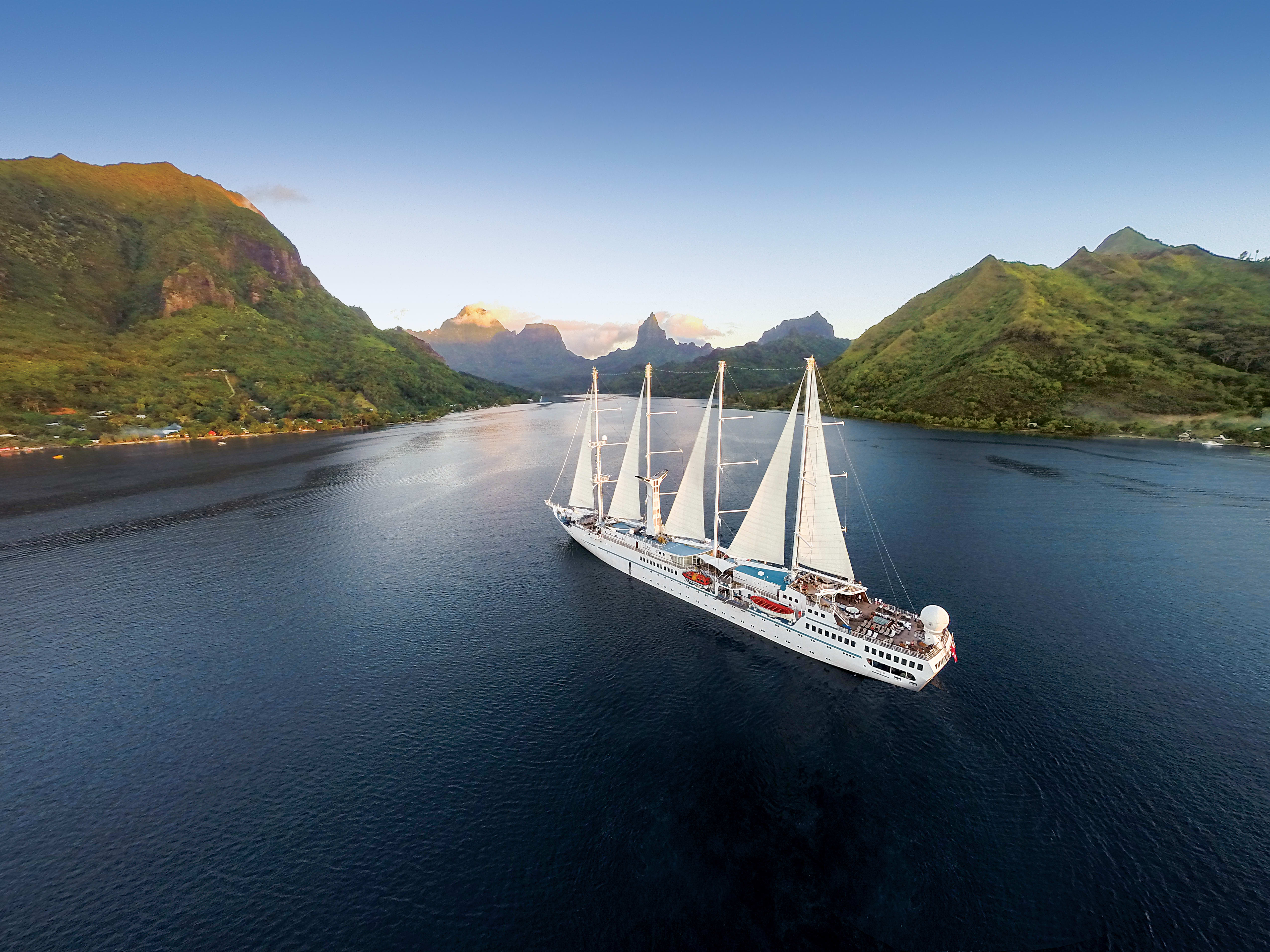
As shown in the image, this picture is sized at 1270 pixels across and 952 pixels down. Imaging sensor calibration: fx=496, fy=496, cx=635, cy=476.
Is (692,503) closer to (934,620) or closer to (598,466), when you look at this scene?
(598,466)

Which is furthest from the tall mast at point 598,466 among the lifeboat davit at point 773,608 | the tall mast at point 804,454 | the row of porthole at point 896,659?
the row of porthole at point 896,659

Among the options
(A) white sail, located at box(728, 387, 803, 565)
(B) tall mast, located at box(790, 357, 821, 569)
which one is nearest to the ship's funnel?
(B) tall mast, located at box(790, 357, 821, 569)

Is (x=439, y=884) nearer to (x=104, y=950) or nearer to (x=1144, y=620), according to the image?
(x=104, y=950)

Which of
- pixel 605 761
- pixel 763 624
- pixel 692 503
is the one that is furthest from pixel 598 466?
pixel 605 761

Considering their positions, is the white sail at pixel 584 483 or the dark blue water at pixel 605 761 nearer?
the dark blue water at pixel 605 761

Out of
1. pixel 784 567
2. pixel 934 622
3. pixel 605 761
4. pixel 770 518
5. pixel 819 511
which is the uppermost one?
pixel 819 511

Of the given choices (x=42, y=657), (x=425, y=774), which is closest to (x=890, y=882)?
(x=425, y=774)

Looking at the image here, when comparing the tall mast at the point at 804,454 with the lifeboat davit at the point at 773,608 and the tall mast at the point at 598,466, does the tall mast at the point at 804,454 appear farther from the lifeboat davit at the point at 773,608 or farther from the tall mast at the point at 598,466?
the tall mast at the point at 598,466
